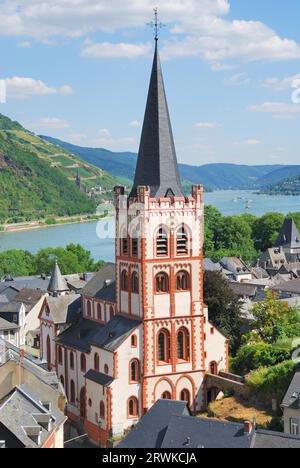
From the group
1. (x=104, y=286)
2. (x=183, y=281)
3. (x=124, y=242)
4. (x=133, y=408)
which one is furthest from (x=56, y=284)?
(x=133, y=408)

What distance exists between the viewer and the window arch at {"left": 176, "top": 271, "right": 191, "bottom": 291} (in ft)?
160

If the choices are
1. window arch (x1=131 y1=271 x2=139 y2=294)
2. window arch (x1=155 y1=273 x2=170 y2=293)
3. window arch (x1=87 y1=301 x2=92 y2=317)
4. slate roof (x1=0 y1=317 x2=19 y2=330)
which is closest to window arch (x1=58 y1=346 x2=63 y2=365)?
window arch (x1=87 y1=301 x2=92 y2=317)

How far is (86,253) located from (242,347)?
72.0 m

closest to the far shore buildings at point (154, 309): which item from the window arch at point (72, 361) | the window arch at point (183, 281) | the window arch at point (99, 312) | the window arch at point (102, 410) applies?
the window arch at point (183, 281)

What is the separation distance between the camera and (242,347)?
5309cm

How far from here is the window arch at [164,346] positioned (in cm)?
4853

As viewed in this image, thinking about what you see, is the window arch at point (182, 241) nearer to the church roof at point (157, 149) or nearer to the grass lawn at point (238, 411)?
the church roof at point (157, 149)

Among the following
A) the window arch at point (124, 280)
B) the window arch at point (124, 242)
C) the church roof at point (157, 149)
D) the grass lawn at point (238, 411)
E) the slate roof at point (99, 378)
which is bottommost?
the grass lawn at point (238, 411)

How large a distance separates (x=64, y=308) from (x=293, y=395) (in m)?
25.3

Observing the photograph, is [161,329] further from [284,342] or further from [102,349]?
[284,342]

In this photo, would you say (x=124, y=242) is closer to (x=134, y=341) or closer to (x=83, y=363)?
(x=134, y=341)

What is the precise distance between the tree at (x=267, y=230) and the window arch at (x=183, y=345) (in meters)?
101

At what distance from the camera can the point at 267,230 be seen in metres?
152
